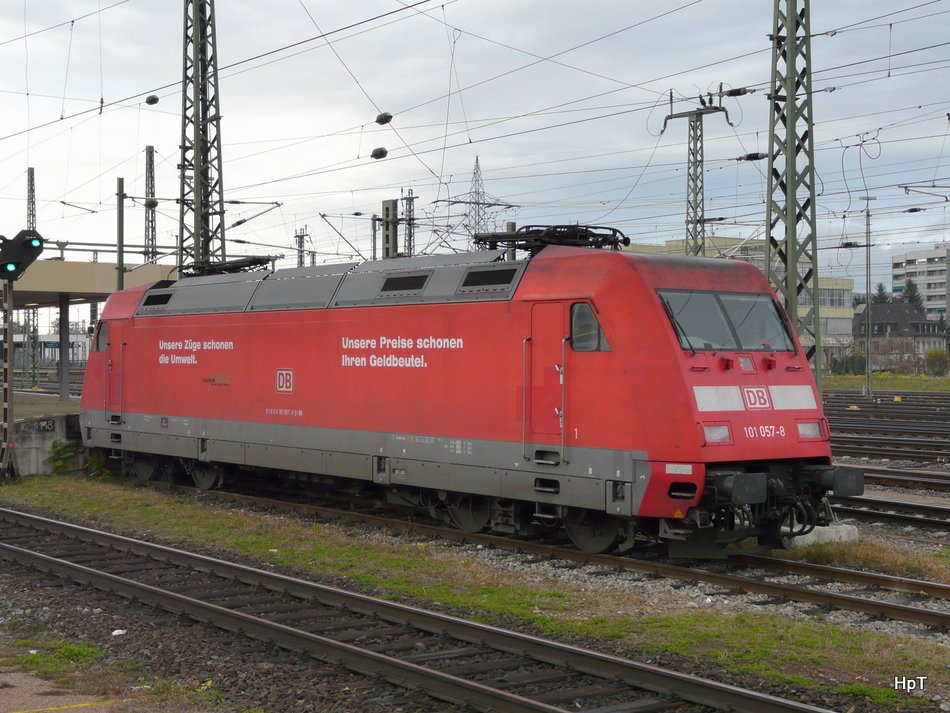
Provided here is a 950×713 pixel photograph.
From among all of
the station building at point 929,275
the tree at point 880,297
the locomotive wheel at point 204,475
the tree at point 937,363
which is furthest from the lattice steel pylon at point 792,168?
the station building at point 929,275

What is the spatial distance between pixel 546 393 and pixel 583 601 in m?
2.92

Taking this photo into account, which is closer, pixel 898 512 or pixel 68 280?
pixel 898 512

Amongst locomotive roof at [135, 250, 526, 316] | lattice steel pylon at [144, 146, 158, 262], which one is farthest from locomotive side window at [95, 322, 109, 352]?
lattice steel pylon at [144, 146, 158, 262]

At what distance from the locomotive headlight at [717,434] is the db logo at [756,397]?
526 mm

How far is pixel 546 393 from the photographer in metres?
12.4

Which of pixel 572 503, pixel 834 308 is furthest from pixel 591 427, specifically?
pixel 834 308

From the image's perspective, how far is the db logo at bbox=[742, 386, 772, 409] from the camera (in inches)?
458

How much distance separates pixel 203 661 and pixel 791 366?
24.8ft

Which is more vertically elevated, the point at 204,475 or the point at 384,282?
the point at 384,282

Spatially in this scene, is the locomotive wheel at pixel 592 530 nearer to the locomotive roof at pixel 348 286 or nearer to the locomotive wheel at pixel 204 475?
the locomotive roof at pixel 348 286

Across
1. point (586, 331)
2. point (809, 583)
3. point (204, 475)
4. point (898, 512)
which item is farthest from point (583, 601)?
point (204, 475)

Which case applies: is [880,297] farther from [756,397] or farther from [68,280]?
[756,397]

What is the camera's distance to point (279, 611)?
32.7 ft

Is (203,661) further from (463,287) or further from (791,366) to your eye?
(791,366)
